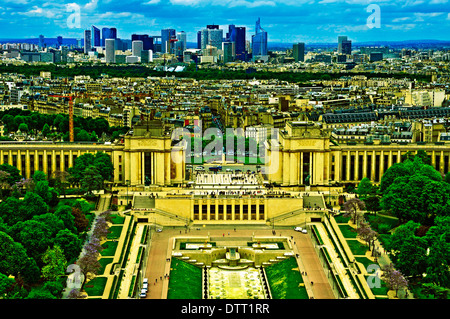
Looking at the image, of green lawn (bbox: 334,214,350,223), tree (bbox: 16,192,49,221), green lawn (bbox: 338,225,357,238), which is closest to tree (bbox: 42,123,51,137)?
tree (bbox: 16,192,49,221)

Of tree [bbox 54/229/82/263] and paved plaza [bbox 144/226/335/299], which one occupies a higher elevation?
tree [bbox 54/229/82/263]

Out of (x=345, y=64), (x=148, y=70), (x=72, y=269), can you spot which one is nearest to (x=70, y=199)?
(x=72, y=269)

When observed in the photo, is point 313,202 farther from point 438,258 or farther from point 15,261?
point 15,261

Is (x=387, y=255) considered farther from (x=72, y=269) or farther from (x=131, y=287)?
(x=72, y=269)

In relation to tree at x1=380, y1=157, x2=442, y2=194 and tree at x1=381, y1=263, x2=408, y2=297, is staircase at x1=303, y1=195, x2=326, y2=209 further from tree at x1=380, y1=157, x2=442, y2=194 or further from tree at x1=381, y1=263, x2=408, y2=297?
tree at x1=381, y1=263, x2=408, y2=297

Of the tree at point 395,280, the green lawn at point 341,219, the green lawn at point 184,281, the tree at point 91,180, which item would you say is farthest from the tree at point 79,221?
the tree at point 395,280

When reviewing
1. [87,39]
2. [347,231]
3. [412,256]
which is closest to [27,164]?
[347,231]
